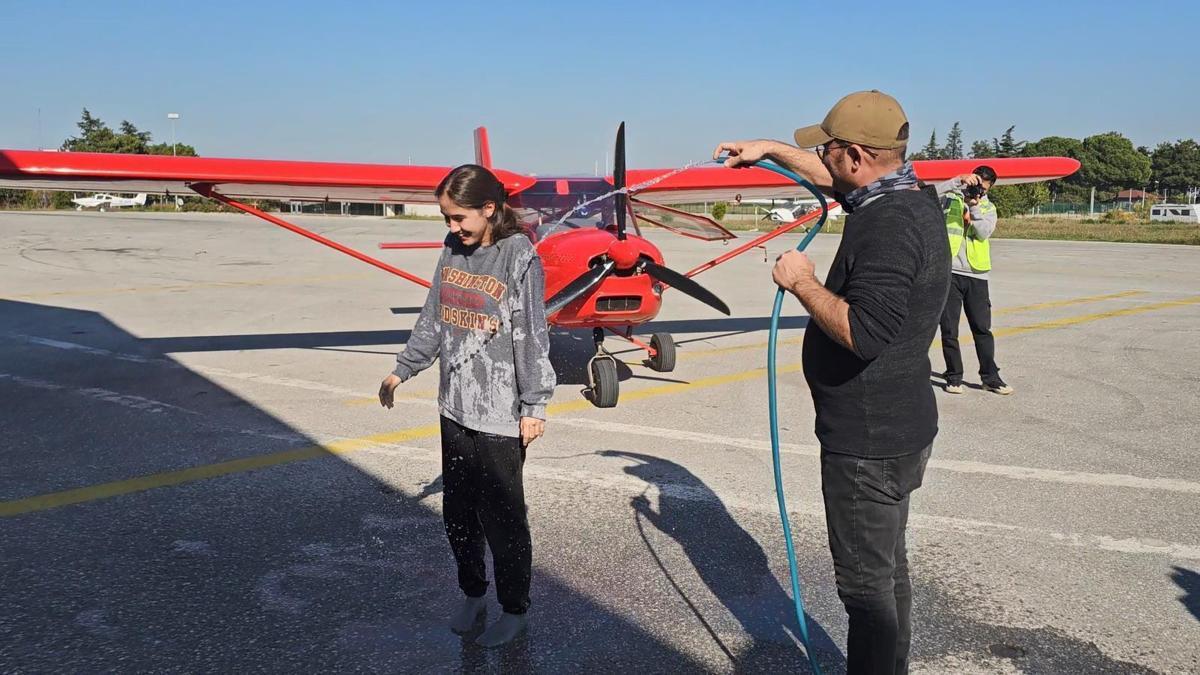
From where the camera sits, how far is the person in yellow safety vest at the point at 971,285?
7.54 metres

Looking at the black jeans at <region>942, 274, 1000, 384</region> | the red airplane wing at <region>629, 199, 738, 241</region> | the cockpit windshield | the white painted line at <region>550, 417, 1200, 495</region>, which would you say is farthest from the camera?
the red airplane wing at <region>629, 199, 738, 241</region>

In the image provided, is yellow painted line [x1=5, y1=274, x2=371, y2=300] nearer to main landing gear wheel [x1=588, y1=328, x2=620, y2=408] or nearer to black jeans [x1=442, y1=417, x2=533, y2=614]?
main landing gear wheel [x1=588, y1=328, x2=620, y2=408]

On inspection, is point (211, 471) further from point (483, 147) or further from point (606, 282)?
point (483, 147)

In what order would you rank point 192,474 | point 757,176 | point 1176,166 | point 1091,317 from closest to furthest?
1. point 192,474
2. point 757,176
3. point 1091,317
4. point 1176,166

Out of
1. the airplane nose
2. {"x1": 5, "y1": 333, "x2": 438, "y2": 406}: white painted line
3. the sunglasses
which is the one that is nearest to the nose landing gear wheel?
the airplane nose

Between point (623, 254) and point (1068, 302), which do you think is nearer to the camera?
point (623, 254)

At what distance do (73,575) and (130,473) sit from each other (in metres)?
1.55

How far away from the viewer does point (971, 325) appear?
770 centimetres

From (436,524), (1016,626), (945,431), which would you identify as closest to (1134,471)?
(945,431)

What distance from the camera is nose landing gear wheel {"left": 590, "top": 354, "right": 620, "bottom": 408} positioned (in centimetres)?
694

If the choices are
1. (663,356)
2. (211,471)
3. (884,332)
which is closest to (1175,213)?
(663,356)

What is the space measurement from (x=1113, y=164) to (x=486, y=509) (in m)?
127

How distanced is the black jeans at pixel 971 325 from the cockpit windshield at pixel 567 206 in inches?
110

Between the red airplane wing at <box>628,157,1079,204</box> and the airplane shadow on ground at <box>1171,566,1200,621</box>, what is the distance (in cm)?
667
